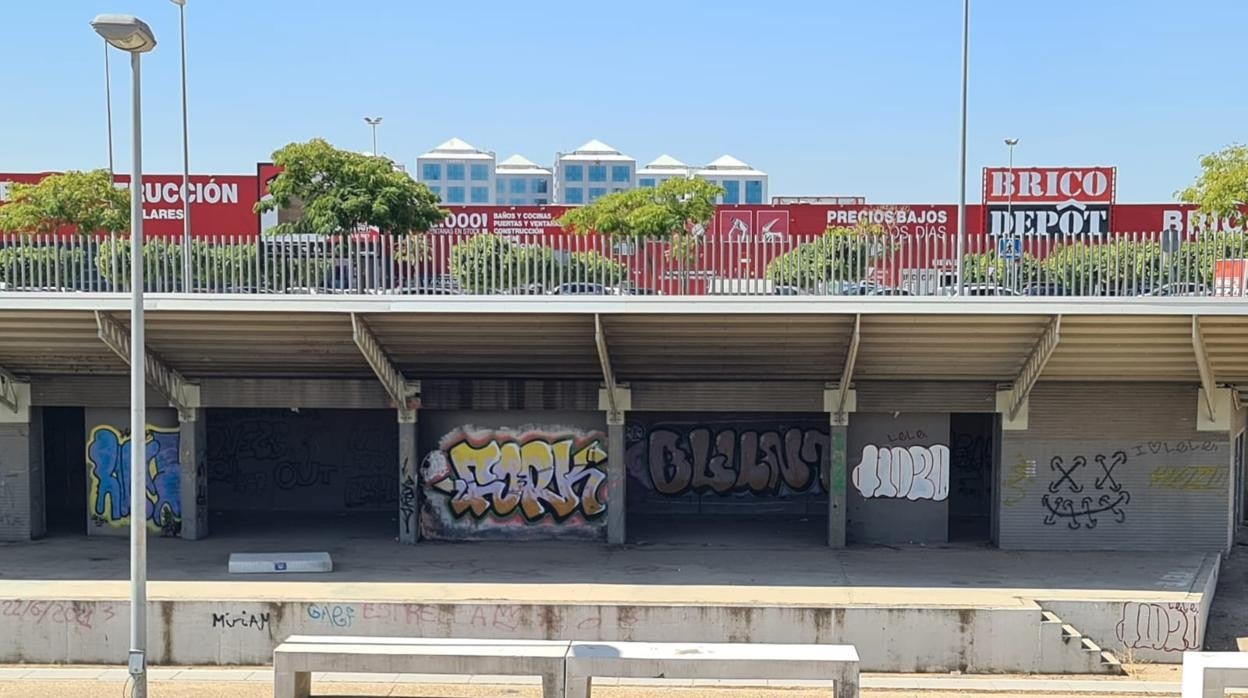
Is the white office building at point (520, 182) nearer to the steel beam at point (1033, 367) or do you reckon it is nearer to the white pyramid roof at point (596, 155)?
the white pyramid roof at point (596, 155)

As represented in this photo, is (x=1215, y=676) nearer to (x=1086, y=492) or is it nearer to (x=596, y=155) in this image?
(x=1086, y=492)

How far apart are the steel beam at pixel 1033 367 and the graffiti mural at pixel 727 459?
4914 mm

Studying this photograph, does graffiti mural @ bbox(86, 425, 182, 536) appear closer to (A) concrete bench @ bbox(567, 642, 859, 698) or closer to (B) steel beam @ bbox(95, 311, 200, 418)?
(B) steel beam @ bbox(95, 311, 200, 418)

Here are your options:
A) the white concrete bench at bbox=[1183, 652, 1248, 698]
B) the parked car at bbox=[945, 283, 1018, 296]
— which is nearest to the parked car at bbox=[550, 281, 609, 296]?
the parked car at bbox=[945, 283, 1018, 296]

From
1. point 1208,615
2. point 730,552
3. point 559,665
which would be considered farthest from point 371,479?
point 1208,615

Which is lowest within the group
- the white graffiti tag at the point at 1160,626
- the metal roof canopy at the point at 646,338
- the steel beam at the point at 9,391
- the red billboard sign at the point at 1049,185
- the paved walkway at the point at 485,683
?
the paved walkway at the point at 485,683

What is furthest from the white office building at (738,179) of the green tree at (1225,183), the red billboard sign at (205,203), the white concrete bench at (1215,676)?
the white concrete bench at (1215,676)

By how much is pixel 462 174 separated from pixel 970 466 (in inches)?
5462

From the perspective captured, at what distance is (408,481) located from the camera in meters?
21.5

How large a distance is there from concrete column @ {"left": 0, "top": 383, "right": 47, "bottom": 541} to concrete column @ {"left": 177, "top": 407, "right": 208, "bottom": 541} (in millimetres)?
2658

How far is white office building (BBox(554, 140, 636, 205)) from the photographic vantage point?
162 meters

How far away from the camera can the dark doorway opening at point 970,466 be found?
24969 mm

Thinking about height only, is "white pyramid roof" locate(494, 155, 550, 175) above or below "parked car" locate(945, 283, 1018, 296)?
above

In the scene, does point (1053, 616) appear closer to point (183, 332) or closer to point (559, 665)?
point (559, 665)
